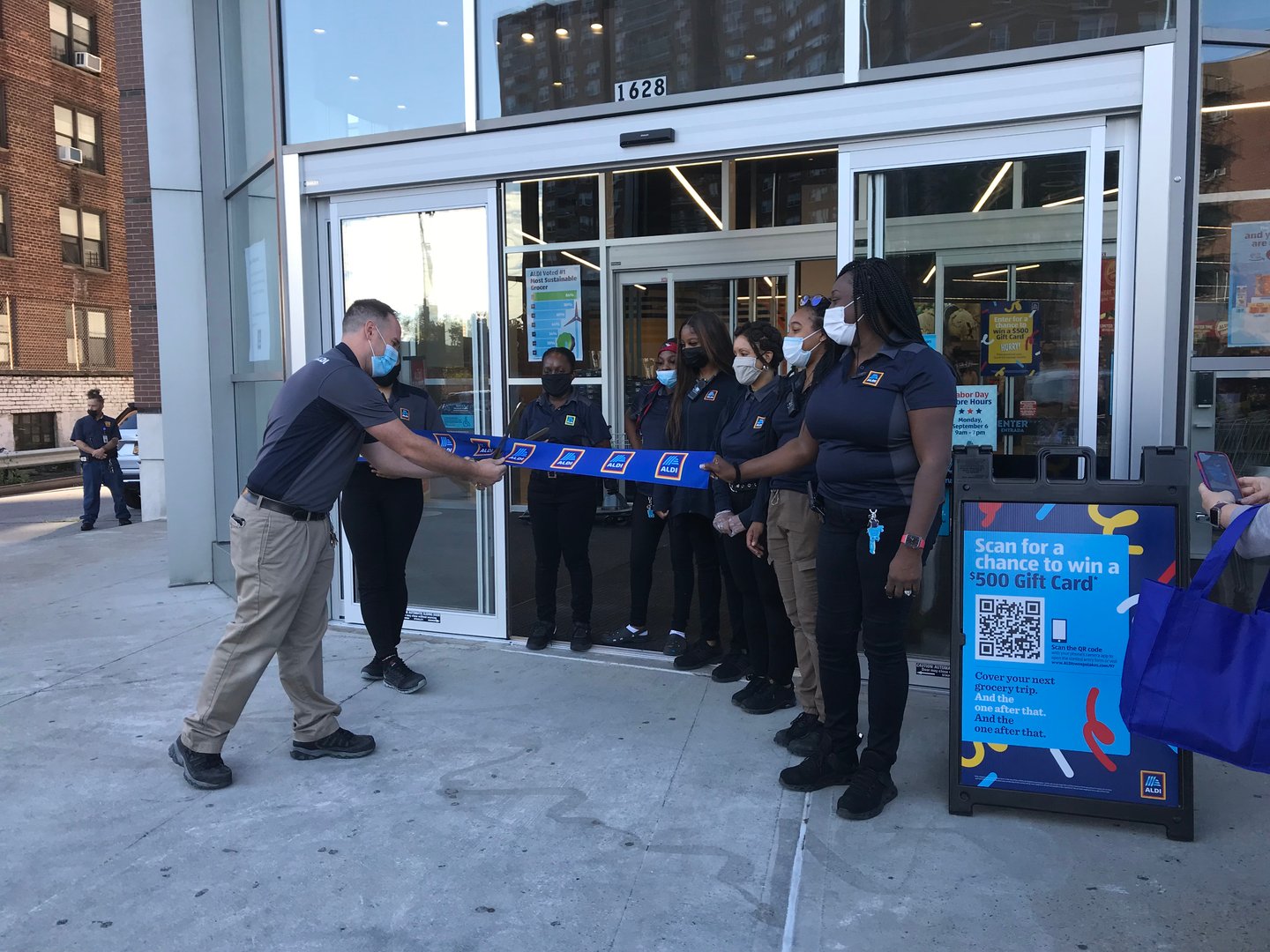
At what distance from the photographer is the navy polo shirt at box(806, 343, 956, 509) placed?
3.36 metres

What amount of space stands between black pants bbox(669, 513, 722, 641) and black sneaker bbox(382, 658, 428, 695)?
157 centimetres

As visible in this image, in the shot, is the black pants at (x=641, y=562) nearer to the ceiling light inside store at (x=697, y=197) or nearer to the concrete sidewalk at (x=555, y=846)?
the concrete sidewalk at (x=555, y=846)

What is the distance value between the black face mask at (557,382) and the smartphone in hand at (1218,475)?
12.0 feet

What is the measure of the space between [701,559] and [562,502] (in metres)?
0.95

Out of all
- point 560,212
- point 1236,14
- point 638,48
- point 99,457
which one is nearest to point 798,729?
point 1236,14

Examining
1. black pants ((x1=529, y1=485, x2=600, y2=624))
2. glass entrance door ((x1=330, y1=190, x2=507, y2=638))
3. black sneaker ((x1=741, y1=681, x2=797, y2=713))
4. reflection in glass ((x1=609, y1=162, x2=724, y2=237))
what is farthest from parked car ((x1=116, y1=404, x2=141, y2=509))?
black sneaker ((x1=741, y1=681, x2=797, y2=713))

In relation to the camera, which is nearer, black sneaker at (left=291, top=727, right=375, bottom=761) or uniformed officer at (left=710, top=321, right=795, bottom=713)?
black sneaker at (left=291, top=727, right=375, bottom=761)

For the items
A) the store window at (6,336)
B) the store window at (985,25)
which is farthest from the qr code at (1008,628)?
the store window at (6,336)

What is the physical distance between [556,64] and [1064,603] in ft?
13.4

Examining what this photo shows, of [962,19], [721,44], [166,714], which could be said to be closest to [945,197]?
[962,19]

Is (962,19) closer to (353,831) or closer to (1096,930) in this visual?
(1096,930)

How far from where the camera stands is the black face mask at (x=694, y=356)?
5.18 metres

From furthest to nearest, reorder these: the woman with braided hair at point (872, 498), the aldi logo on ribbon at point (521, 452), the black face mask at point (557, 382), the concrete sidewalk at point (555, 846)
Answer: the black face mask at point (557, 382)
the aldi logo on ribbon at point (521, 452)
the woman with braided hair at point (872, 498)
the concrete sidewalk at point (555, 846)

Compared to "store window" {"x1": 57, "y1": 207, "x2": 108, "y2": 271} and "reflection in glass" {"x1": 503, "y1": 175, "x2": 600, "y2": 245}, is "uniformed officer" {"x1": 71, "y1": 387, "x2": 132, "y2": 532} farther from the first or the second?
"store window" {"x1": 57, "y1": 207, "x2": 108, "y2": 271}
